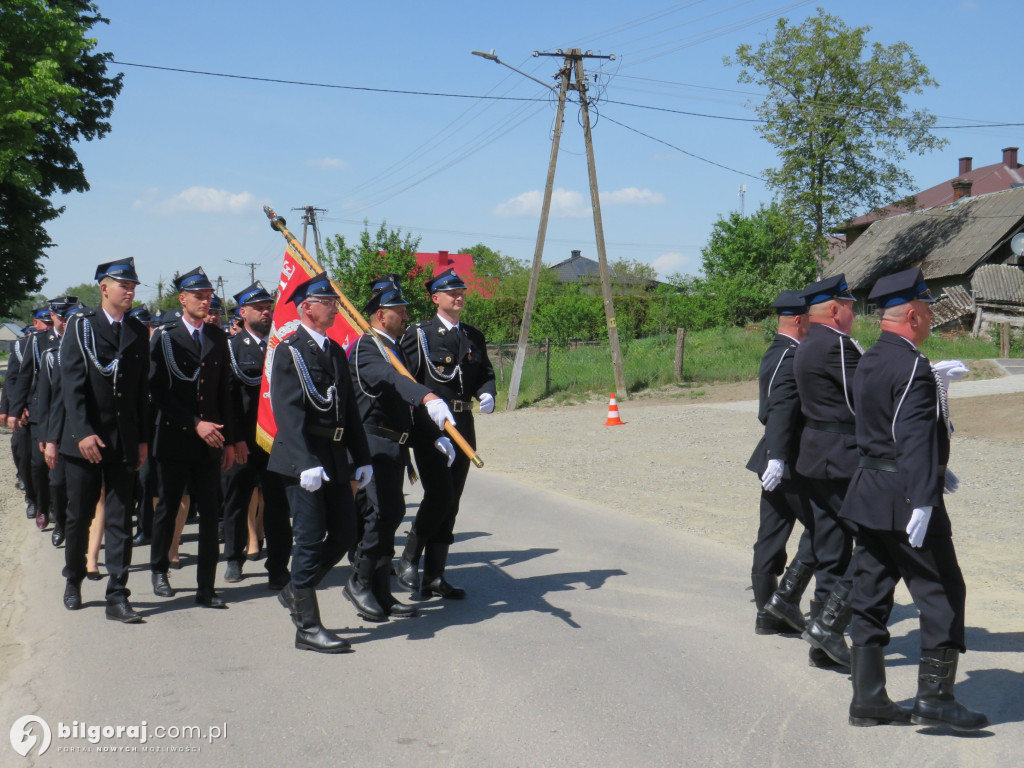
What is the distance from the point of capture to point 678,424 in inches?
730

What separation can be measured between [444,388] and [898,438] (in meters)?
3.17

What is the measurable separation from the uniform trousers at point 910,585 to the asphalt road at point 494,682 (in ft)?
1.39

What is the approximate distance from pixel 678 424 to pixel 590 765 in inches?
590

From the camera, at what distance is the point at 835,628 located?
4.90 metres

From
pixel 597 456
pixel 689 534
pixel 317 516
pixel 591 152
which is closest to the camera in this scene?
pixel 317 516

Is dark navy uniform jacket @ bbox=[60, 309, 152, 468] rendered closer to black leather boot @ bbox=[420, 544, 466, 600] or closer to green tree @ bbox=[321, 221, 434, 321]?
black leather boot @ bbox=[420, 544, 466, 600]

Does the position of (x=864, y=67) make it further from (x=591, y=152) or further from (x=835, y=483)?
(x=835, y=483)

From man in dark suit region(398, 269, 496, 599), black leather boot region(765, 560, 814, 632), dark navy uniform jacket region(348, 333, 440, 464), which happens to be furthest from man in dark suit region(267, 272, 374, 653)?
black leather boot region(765, 560, 814, 632)

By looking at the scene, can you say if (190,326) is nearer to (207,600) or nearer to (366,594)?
(207,600)

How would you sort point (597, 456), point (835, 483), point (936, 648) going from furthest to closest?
1. point (597, 456)
2. point (835, 483)
3. point (936, 648)

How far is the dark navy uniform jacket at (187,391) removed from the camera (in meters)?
6.60

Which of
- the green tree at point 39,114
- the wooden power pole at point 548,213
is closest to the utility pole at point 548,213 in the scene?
the wooden power pole at point 548,213

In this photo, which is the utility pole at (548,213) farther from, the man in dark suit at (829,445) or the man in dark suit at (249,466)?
the man in dark suit at (829,445)

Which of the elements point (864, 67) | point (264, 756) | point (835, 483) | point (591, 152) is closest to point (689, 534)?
point (835, 483)
